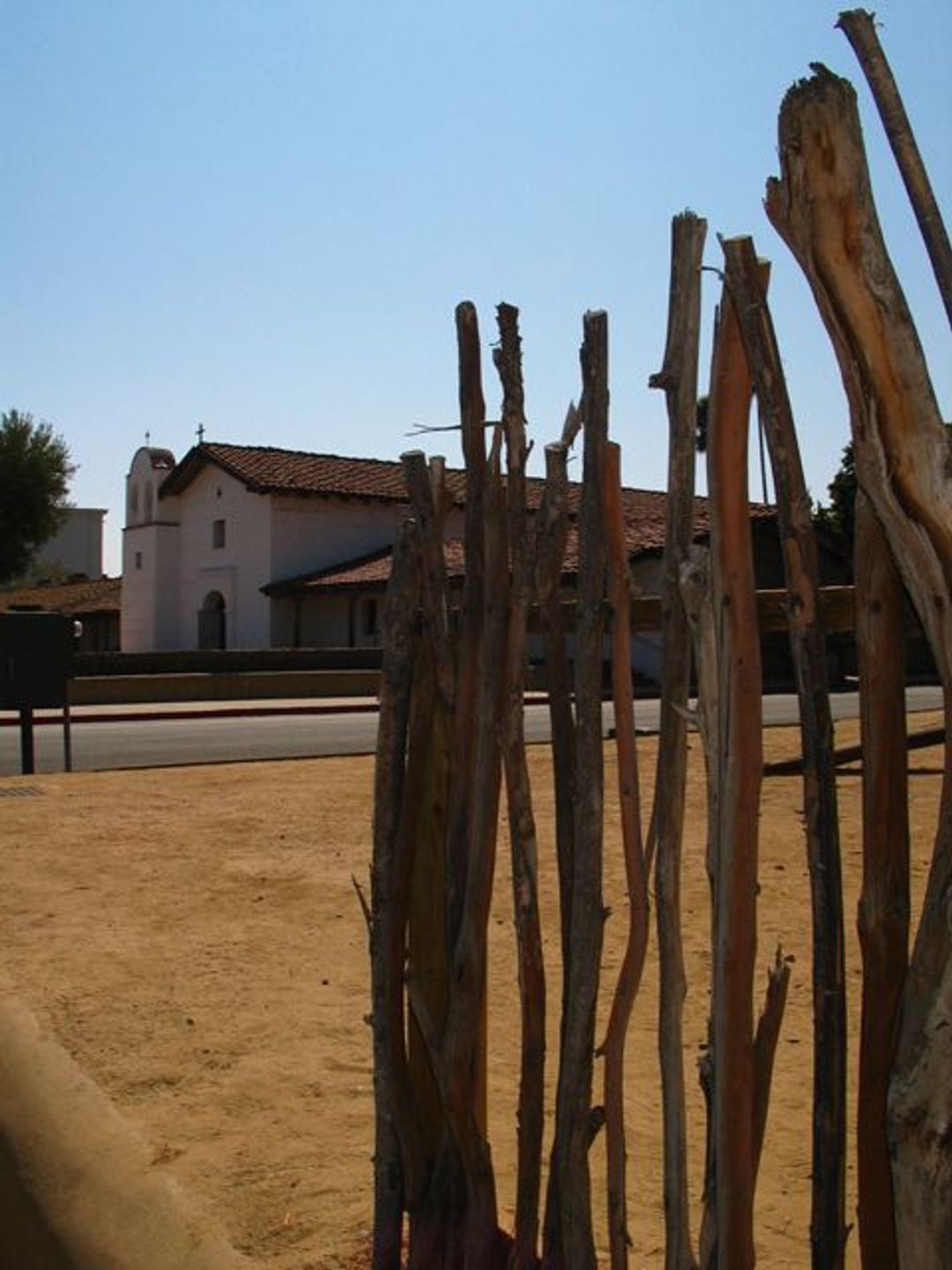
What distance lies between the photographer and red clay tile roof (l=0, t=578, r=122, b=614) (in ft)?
152

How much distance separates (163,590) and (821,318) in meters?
41.3

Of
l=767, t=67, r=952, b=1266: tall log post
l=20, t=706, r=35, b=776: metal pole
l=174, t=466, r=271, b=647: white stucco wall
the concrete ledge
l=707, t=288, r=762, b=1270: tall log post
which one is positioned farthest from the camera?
l=174, t=466, r=271, b=647: white stucco wall

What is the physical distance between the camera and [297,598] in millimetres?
37531

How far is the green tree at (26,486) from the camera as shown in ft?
120

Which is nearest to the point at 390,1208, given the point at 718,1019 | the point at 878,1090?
the point at 718,1019

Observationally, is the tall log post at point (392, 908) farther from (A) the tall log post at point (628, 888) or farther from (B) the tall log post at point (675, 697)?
(B) the tall log post at point (675, 697)

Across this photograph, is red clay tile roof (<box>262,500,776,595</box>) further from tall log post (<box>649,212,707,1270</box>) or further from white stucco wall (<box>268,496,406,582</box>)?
tall log post (<box>649,212,707,1270</box>)

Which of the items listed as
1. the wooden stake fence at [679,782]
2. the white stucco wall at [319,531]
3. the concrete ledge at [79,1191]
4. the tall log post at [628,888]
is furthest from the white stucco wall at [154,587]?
the tall log post at [628,888]

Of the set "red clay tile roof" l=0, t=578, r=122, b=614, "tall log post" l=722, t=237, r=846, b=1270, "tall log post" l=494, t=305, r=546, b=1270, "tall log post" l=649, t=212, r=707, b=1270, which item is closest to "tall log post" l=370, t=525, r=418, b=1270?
"tall log post" l=494, t=305, r=546, b=1270

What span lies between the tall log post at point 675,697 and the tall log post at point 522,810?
32cm

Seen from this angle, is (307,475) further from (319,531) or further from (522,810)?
Result: (522,810)

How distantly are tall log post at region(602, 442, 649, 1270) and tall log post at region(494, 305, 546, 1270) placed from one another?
171 mm

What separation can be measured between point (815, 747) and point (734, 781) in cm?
13

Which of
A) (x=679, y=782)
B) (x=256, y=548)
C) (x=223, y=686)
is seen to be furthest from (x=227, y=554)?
(x=679, y=782)
